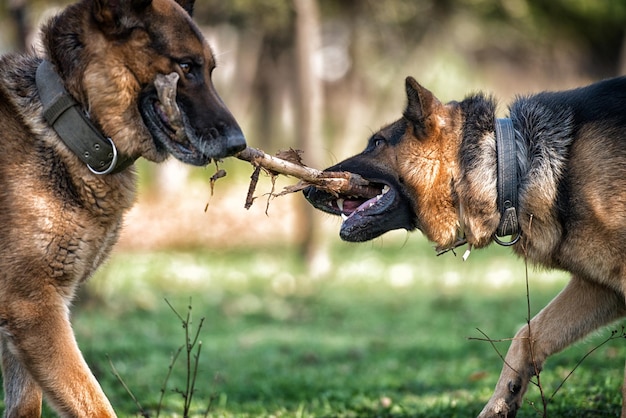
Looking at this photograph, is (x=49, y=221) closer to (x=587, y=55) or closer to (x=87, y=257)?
(x=87, y=257)

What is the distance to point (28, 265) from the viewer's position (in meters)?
3.80

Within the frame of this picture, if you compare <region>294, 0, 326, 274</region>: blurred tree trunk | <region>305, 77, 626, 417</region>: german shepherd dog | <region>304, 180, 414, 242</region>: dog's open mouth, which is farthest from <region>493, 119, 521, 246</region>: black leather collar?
<region>294, 0, 326, 274</region>: blurred tree trunk

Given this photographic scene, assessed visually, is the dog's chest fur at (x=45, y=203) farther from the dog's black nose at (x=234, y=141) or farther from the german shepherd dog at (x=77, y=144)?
the dog's black nose at (x=234, y=141)

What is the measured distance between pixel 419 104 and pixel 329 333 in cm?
486

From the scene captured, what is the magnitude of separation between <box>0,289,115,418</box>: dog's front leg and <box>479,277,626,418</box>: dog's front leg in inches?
88.9

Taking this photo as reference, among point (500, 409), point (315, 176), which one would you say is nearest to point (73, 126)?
point (315, 176)

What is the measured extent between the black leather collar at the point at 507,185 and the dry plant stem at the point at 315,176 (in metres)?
0.81

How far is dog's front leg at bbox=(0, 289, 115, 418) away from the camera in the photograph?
3.76m

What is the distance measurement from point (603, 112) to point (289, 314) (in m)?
6.57

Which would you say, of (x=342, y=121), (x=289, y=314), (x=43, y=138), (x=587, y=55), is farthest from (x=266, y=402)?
(x=587, y=55)

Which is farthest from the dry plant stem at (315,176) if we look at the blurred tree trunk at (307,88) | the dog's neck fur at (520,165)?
the blurred tree trunk at (307,88)

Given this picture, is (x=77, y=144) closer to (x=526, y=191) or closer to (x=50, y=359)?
(x=50, y=359)

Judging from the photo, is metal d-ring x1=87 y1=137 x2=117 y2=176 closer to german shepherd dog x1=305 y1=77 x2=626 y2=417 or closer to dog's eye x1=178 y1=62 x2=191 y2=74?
dog's eye x1=178 y1=62 x2=191 y2=74

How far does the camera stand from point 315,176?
188 inches
